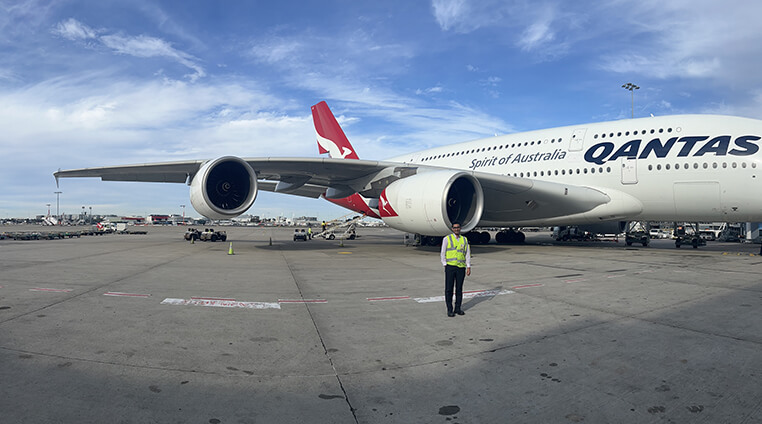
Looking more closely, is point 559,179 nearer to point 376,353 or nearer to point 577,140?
point 577,140

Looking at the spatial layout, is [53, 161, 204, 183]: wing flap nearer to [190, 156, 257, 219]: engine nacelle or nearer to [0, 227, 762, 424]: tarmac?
[190, 156, 257, 219]: engine nacelle

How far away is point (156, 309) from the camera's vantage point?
5156 mm

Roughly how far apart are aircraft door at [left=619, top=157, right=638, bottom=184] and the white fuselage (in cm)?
3

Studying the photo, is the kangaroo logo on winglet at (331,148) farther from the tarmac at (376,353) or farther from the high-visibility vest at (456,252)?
the high-visibility vest at (456,252)

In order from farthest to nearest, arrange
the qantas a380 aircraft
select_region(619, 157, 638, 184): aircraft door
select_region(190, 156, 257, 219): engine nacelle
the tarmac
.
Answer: select_region(619, 157, 638, 184): aircraft door → select_region(190, 156, 257, 219): engine nacelle → the qantas a380 aircraft → the tarmac

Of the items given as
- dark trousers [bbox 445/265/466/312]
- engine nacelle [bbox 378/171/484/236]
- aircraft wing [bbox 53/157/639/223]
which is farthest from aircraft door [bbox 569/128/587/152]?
dark trousers [bbox 445/265/466/312]

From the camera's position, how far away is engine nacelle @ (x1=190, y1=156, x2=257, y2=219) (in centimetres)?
1176

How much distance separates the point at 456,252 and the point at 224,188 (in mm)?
9180

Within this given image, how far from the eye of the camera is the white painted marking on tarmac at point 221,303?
5426mm

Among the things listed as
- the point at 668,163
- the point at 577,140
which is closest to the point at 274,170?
the point at 577,140

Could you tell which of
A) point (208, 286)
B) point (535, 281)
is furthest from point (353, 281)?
point (535, 281)

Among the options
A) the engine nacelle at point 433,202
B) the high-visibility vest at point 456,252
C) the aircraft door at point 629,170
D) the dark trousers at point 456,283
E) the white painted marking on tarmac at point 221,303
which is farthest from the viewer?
the aircraft door at point 629,170

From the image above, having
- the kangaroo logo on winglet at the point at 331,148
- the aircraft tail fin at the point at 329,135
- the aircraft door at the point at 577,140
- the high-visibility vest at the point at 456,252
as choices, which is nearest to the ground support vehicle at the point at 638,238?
the aircraft door at the point at 577,140

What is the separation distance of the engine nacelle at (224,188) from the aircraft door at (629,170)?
428 inches
